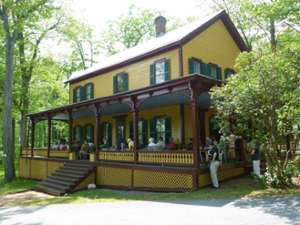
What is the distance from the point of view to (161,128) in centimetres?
1859

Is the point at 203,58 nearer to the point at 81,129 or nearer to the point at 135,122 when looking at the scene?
the point at 135,122

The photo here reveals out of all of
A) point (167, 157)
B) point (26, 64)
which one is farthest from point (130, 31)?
point (167, 157)

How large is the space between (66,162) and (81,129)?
671cm

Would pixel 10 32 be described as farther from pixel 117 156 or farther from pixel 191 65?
pixel 191 65

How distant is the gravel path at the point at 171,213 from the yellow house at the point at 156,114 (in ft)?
8.74

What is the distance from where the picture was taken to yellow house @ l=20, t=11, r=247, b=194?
12.6m

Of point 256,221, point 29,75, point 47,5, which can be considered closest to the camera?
point 256,221

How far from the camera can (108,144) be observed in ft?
72.1

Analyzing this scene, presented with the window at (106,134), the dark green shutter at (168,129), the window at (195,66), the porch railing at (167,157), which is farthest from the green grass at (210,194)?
the window at (106,134)

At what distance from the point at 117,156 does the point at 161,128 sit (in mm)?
3832

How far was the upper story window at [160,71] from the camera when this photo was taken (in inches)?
675

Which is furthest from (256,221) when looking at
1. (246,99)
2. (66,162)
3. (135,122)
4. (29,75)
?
(29,75)

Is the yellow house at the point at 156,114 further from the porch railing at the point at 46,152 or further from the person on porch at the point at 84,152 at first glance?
the person on porch at the point at 84,152

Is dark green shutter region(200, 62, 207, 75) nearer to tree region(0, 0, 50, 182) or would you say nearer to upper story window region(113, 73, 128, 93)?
upper story window region(113, 73, 128, 93)
